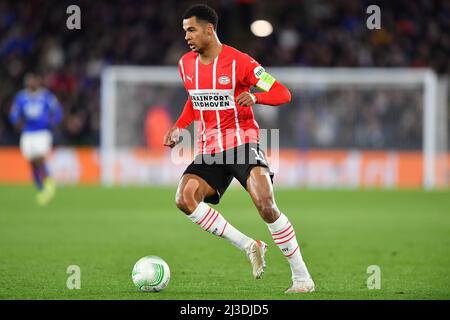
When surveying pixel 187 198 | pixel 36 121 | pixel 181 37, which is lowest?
pixel 187 198

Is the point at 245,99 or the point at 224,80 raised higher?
the point at 224,80

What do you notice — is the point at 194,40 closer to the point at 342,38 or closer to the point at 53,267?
the point at 53,267

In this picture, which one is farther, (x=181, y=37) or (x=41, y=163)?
(x=181, y=37)

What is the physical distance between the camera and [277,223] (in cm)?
721

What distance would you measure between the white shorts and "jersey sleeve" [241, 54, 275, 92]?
10872 mm

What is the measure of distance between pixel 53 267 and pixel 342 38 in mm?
18429

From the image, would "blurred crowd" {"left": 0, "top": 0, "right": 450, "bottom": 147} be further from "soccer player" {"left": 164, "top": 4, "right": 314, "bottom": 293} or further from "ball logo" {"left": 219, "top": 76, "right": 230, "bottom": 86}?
"ball logo" {"left": 219, "top": 76, "right": 230, "bottom": 86}

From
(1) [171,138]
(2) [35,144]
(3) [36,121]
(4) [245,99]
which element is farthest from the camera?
(3) [36,121]

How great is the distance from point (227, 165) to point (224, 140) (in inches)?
7.9

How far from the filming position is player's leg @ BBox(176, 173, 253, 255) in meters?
7.36

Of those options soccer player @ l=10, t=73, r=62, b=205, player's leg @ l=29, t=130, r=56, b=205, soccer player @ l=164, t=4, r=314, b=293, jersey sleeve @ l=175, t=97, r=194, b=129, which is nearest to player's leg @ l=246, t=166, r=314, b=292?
soccer player @ l=164, t=4, r=314, b=293

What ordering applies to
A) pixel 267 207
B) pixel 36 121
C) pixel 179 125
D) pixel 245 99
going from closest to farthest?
pixel 245 99
pixel 267 207
pixel 179 125
pixel 36 121

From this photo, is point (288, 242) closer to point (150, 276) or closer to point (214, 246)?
point (150, 276)

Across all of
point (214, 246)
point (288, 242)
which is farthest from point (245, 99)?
point (214, 246)
